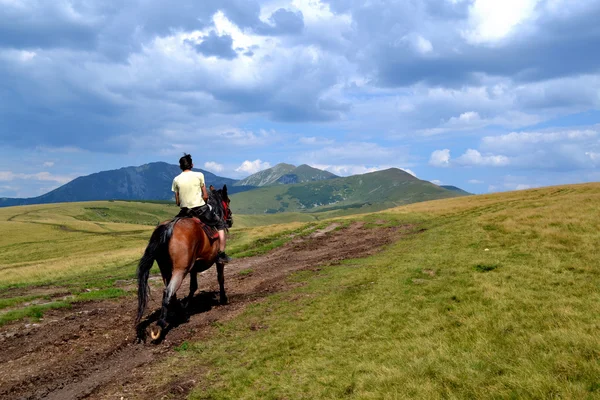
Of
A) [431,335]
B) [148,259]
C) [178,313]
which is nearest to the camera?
[431,335]

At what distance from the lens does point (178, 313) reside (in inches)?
504

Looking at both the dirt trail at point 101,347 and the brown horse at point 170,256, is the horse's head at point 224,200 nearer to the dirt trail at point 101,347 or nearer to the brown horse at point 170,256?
the brown horse at point 170,256

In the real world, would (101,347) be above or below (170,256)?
below

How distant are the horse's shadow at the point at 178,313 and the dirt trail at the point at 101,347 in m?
0.05

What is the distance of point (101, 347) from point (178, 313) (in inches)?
116

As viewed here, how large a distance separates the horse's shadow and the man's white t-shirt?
11.9ft

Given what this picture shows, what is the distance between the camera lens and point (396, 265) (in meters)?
17.3

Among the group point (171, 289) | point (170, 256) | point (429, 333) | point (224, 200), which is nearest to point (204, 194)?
point (224, 200)

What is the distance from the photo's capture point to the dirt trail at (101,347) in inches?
302

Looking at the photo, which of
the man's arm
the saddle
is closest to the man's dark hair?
the man's arm

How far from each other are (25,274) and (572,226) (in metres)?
42.4

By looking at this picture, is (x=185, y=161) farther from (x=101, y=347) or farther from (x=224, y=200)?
(x=101, y=347)

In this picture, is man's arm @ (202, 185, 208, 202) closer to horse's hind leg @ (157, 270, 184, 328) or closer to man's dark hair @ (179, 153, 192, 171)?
man's dark hair @ (179, 153, 192, 171)

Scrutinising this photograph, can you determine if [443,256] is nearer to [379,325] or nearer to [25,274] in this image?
[379,325]
